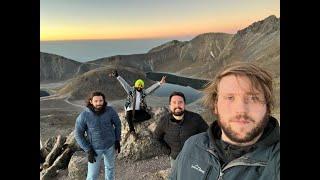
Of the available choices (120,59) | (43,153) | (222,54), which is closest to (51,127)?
(43,153)

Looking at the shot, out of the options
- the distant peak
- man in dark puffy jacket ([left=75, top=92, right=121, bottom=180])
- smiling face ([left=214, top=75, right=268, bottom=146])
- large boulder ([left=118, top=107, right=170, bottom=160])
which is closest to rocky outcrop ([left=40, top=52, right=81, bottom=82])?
man in dark puffy jacket ([left=75, top=92, right=121, bottom=180])

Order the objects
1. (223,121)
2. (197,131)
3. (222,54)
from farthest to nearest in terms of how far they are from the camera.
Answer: (222,54), (197,131), (223,121)

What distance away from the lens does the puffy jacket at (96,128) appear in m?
3.52

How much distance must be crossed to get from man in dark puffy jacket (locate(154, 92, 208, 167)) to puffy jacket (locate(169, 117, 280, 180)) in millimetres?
407

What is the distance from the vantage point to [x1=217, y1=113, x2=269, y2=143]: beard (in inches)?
119

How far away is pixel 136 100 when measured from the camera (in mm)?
3621

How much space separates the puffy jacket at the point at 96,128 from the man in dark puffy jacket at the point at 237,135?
0.66 m

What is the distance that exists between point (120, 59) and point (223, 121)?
984 mm

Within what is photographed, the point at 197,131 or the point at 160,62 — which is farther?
the point at 160,62

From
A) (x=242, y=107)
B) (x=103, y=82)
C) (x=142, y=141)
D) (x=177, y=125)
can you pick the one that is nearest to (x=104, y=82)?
(x=103, y=82)

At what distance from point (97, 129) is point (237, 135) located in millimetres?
1012

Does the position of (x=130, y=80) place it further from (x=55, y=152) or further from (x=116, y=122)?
(x=55, y=152)
